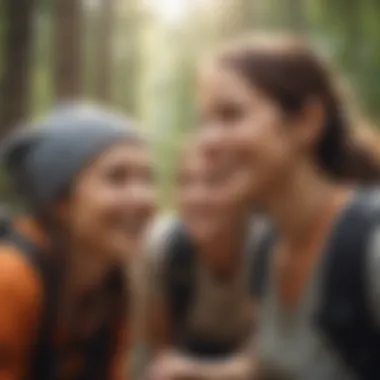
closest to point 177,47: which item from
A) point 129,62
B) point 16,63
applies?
point 129,62

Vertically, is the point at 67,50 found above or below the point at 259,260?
above

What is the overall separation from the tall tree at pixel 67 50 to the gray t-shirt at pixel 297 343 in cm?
24

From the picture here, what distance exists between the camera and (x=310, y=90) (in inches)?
29.2

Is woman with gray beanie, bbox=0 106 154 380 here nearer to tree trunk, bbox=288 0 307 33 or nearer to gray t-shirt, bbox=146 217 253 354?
gray t-shirt, bbox=146 217 253 354

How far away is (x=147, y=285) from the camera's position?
30.3 inches

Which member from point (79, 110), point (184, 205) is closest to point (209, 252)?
point (184, 205)

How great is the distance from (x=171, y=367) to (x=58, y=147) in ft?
0.68

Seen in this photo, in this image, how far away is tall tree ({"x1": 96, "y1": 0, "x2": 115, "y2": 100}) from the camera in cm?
77

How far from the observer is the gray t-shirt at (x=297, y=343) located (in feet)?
2.42

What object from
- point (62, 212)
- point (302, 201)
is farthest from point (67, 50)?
point (302, 201)

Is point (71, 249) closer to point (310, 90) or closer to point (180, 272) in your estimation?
point (180, 272)

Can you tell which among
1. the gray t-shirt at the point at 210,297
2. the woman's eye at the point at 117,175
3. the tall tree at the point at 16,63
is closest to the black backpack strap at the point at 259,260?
the gray t-shirt at the point at 210,297

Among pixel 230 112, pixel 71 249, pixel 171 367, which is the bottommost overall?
pixel 171 367

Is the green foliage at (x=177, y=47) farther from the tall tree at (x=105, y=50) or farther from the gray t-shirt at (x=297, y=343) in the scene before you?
the gray t-shirt at (x=297, y=343)
